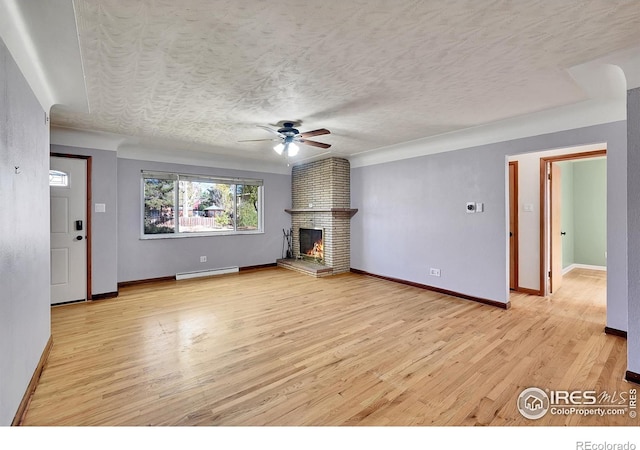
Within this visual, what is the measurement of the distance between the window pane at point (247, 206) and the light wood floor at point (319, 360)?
263 cm

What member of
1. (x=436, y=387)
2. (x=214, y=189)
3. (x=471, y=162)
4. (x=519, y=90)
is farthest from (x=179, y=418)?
(x=214, y=189)

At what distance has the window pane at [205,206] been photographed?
18.8 feet

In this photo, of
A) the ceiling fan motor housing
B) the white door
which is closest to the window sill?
the white door

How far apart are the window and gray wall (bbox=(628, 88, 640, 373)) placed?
19.1 feet

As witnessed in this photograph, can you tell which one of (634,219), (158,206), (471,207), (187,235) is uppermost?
(158,206)

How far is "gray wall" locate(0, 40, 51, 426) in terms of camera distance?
1558 millimetres

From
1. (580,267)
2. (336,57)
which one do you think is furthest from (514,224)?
(336,57)

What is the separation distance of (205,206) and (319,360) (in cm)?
456

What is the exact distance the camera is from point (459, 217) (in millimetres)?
4340

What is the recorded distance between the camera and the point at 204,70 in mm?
2295

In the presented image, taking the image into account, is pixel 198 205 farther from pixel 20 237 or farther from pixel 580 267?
pixel 580 267

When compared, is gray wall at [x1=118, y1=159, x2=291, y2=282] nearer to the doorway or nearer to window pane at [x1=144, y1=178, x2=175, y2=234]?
window pane at [x1=144, y1=178, x2=175, y2=234]

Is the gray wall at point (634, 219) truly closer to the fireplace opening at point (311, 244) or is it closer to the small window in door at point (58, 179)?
the fireplace opening at point (311, 244)

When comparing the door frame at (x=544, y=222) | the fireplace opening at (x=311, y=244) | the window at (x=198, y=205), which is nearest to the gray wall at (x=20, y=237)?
the window at (x=198, y=205)
